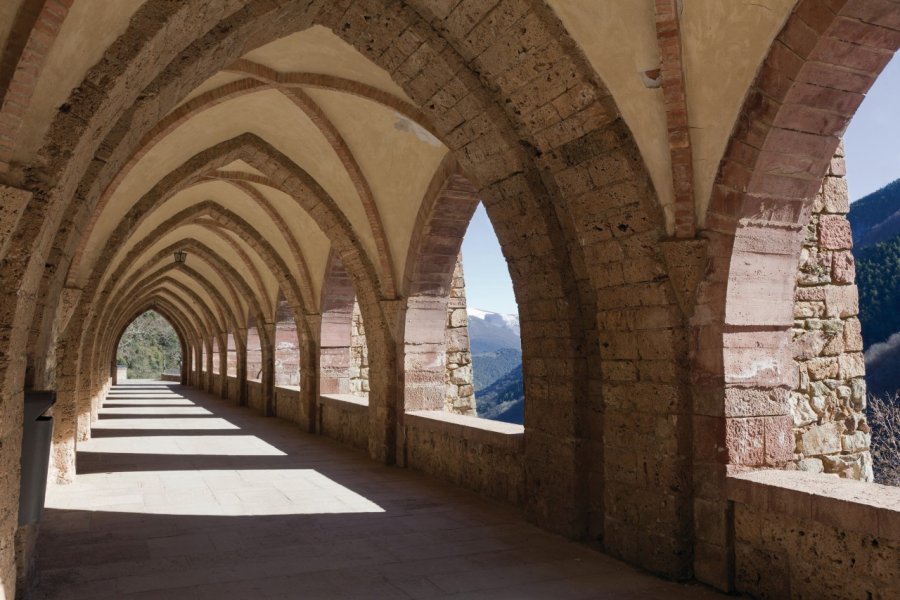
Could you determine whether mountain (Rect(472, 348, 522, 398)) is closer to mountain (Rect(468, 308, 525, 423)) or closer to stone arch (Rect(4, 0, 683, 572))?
mountain (Rect(468, 308, 525, 423))

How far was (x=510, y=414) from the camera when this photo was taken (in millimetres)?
43656

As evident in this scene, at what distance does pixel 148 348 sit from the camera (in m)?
43.6

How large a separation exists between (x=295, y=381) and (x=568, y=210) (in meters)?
10.6

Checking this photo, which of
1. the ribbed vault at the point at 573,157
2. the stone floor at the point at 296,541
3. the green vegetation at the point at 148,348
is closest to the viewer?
the ribbed vault at the point at 573,157

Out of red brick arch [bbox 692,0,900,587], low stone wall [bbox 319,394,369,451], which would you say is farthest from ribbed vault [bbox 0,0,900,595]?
low stone wall [bbox 319,394,369,451]

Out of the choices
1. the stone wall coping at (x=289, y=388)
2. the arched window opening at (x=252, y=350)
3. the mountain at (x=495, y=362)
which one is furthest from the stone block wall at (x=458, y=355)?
the mountain at (x=495, y=362)

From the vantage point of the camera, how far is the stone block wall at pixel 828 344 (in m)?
5.70

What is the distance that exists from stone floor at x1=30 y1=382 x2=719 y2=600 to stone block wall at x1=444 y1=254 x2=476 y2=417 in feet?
7.16

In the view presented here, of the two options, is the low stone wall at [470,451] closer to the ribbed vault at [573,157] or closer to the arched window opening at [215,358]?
the ribbed vault at [573,157]

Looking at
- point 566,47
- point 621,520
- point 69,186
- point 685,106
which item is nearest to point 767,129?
point 685,106

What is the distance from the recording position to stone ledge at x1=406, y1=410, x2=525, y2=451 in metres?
5.63

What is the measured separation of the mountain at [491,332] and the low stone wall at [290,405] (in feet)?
254

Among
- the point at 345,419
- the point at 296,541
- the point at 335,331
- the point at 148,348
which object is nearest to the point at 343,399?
the point at 345,419

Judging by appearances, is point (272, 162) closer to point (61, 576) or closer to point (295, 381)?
point (61, 576)
